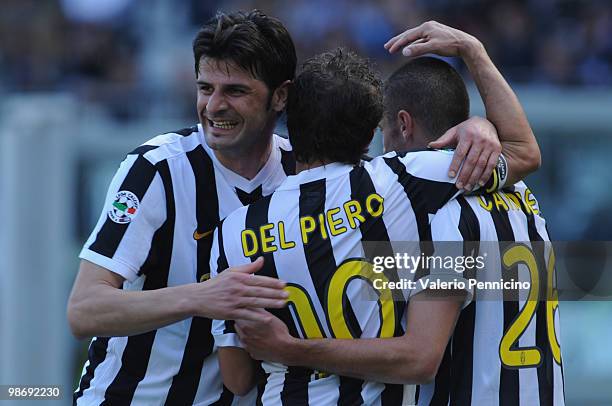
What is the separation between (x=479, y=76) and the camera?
3.34 meters

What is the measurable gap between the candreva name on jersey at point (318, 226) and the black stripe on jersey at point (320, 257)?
2 centimetres

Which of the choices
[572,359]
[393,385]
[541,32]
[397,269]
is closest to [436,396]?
[393,385]

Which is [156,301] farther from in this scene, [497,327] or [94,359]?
[497,327]

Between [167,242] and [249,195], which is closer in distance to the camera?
[167,242]

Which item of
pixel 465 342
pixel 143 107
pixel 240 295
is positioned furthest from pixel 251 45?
pixel 143 107

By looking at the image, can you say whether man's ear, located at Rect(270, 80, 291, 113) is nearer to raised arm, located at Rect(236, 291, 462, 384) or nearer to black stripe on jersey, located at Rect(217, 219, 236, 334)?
black stripe on jersey, located at Rect(217, 219, 236, 334)

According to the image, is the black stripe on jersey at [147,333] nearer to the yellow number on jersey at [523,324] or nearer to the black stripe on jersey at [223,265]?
the black stripe on jersey at [223,265]

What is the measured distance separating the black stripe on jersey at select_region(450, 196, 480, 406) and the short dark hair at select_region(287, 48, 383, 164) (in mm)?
372

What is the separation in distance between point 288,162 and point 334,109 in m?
0.66

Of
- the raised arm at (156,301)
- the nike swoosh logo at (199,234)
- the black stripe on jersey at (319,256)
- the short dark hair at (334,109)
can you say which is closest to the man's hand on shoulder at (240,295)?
the raised arm at (156,301)

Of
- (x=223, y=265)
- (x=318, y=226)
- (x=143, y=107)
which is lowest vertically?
(x=223, y=265)

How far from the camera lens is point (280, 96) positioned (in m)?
3.42

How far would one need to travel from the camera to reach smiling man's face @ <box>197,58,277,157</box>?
331 cm

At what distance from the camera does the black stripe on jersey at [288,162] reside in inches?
141
